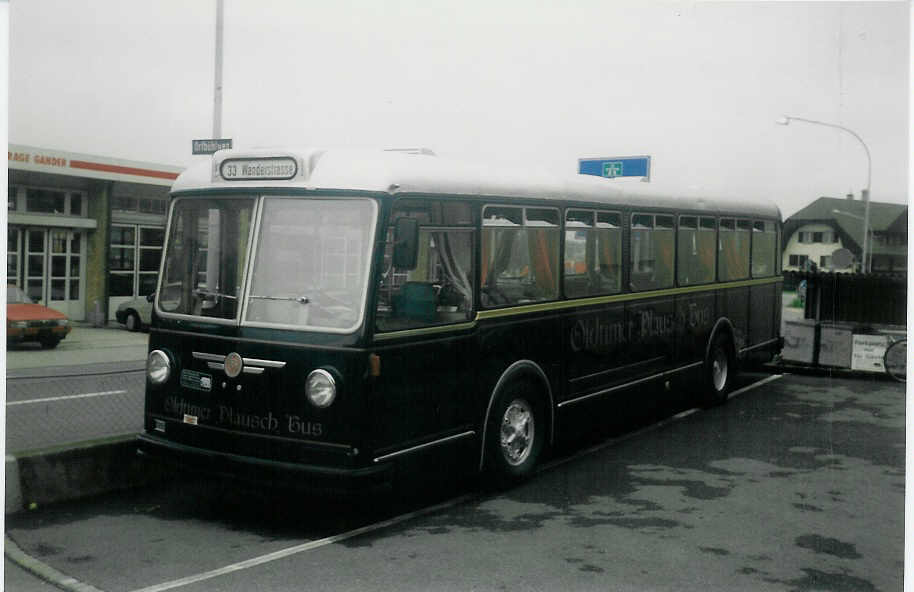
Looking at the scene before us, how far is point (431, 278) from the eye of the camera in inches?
269

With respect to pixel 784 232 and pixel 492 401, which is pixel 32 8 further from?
pixel 784 232

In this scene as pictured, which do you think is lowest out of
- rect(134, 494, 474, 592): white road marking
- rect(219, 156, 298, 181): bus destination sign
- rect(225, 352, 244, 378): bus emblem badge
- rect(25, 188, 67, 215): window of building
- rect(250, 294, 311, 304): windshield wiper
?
rect(134, 494, 474, 592): white road marking

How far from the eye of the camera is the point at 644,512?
23.2ft

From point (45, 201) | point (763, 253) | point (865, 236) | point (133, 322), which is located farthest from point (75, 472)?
point (763, 253)

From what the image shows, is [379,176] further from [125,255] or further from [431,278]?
[125,255]

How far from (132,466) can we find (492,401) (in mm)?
2853

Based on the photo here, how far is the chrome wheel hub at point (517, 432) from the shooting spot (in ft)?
25.2

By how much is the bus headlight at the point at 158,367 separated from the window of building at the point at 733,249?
7.11 meters

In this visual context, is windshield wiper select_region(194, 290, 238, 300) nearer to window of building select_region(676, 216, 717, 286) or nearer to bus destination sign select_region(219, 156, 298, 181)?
bus destination sign select_region(219, 156, 298, 181)

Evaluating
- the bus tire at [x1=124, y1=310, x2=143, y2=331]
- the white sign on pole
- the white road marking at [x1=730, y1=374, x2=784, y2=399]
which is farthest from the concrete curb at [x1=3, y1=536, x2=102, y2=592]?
the white sign on pole

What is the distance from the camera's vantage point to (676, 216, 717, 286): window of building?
1059 centimetres

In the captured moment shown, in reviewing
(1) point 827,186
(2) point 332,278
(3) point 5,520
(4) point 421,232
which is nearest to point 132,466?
(3) point 5,520

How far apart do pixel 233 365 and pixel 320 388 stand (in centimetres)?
69

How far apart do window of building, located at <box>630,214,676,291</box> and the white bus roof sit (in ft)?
5.59
